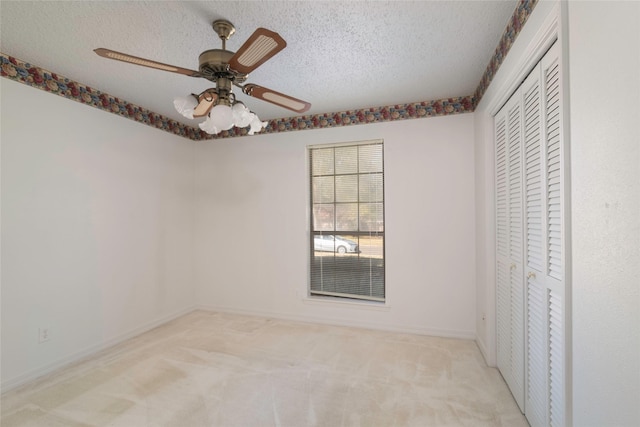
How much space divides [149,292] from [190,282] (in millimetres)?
635

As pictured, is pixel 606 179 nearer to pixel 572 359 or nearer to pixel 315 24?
pixel 572 359

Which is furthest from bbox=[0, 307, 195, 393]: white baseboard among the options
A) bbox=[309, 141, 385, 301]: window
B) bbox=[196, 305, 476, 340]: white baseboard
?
bbox=[309, 141, 385, 301]: window

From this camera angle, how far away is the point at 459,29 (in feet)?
6.03

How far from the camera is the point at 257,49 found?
4.13ft

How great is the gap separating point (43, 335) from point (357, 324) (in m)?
2.87

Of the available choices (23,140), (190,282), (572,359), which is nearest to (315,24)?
(572,359)

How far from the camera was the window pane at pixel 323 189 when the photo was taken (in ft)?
11.7

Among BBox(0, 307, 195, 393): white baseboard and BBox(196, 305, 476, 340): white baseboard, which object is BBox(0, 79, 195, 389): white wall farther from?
BBox(196, 305, 476, 340): white baseboard

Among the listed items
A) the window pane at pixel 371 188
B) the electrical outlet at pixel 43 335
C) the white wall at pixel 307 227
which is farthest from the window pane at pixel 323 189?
the electrical outlet at pixel 43 335

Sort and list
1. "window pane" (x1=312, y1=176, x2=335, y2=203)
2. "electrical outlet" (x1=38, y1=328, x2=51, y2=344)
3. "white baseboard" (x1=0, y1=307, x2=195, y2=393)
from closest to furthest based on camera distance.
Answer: "white baseboard" (x1=0, y1=307, x2=195, y2=393) < "electrical outlet" (x1=38, y1=328, x2=51, y2=344) < "window pane" (x1=312, y1=176, x2=335, y2=203)

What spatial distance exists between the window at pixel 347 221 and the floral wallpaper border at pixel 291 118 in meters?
0.33

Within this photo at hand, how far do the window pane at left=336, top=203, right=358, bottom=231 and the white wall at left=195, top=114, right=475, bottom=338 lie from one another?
0.40m

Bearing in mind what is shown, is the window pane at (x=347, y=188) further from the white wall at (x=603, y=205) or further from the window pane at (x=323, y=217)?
the white wall at (x=603, y=205)

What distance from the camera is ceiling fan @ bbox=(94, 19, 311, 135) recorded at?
4.36 ft
